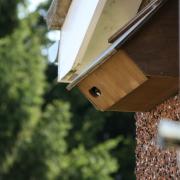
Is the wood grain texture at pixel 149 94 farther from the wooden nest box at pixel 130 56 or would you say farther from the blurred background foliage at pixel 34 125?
the blurred background foliage at pixel 34 125

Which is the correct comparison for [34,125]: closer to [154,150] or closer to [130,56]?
[154,150]

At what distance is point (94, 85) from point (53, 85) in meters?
17.3

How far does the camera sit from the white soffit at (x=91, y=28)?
2.92 m

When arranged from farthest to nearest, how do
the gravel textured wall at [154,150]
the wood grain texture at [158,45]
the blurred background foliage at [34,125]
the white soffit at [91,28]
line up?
the blurred background foliage at [34,125]
the white soffit at [91,28]
the gravel textured wall at [154,150]
the wood grain texture at [158,45]

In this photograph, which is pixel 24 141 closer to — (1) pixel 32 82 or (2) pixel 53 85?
(1) pixel 32 82

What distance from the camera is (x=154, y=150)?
2945 millimetres

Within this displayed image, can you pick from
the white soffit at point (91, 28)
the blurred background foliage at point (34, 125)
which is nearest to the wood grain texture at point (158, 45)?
the white soffit at point (91, 28)

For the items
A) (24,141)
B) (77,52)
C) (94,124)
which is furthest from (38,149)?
(77,52)

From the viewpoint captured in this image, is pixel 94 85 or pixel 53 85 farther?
pixel 53 85

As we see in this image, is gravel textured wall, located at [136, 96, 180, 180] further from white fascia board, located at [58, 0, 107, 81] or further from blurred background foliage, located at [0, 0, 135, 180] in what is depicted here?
blurred background foliage, located at [0, 0, 135, 180]

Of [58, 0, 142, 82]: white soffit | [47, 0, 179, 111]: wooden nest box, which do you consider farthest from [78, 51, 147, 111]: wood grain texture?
[58, 0, 142, 82]: white soffit

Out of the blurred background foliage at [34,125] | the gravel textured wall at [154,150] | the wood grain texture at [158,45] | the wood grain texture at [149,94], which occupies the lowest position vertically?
the blurred background foliage at [34,125]

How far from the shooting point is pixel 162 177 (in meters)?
2.84

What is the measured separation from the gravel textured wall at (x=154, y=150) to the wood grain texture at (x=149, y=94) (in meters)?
0.04
